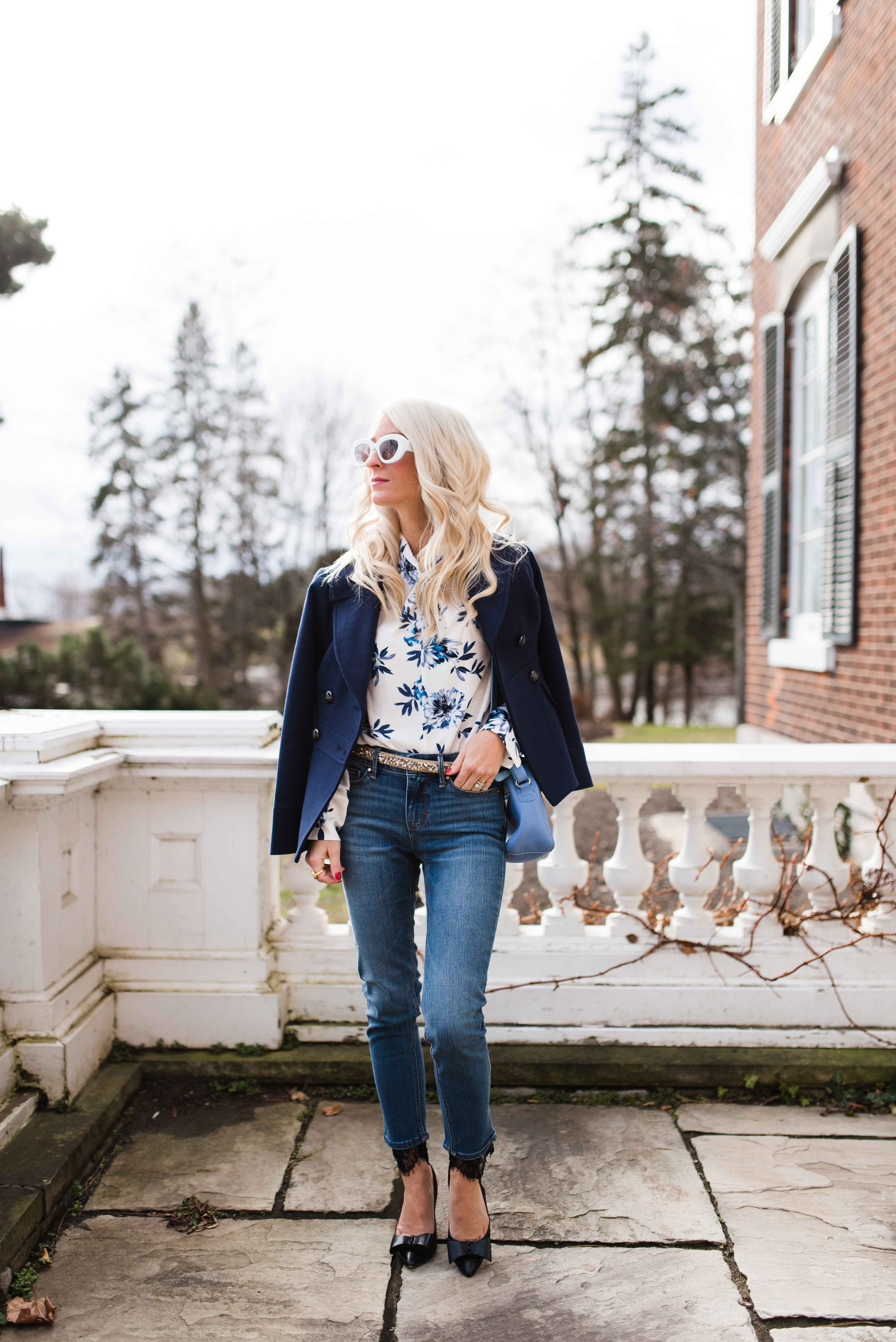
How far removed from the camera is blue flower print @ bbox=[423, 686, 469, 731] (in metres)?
1.99

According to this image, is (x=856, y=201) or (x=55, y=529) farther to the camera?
(x=55, y=529)

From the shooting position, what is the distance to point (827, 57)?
256 inches

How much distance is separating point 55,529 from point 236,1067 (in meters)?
18.4

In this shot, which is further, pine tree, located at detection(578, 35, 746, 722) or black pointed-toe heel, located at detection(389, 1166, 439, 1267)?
pine tree, located at detection(578, 35, 746, 722)

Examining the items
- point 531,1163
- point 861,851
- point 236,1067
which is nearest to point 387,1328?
point 531,1163

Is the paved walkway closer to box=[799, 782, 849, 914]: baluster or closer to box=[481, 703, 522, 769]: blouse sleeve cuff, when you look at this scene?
box=[799, 782, 849, 914]: baluster

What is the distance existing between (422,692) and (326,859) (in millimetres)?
416

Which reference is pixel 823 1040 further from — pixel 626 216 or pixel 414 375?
pixel 626 216

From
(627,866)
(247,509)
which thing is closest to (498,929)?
(627,866)

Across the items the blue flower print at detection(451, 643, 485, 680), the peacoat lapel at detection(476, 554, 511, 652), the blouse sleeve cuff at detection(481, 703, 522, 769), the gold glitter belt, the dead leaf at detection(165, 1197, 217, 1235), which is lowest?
the dead leaf at detection(165, 1197, 217, 1235)

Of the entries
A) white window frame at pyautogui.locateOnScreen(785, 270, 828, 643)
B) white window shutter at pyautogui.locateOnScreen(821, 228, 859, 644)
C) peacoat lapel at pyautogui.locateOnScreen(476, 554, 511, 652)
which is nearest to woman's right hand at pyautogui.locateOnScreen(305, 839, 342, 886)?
peacoat lapel at pyautogui.locateOnScreen(476, 554, 511, 652)

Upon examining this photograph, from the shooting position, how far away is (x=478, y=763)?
1939mm

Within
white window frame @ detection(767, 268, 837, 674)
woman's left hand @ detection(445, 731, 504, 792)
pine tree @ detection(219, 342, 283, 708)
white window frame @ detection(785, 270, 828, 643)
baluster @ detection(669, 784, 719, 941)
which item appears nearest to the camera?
woman's left hand @ detection(445, 731, 504, 792)

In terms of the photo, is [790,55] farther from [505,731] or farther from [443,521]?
[505,731]
